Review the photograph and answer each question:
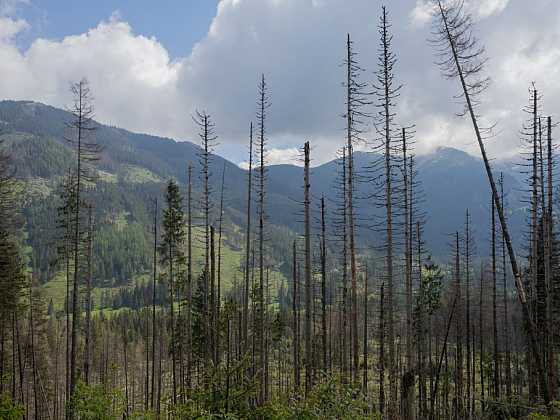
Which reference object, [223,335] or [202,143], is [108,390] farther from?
[223,335]

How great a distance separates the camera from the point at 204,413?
7.29 m

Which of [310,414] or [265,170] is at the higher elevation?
[265,170]

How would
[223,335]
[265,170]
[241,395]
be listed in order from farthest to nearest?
[223,335]
[265,170]
[241,395]

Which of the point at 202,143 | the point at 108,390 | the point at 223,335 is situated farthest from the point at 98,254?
the point at 108,390

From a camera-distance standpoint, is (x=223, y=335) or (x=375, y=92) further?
(x=223, y=335)

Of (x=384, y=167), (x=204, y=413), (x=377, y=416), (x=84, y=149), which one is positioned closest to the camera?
(x=204, y=413)

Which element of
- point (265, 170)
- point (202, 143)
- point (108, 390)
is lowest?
point (108, 390)

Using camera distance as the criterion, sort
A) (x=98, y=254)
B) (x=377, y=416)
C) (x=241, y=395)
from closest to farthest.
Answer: (x=377, y=416)
(x=241, y=395)
(x=98, y=254)

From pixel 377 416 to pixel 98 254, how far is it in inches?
7178

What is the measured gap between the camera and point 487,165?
431 inches

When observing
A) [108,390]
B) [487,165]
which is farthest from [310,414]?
[487,165]

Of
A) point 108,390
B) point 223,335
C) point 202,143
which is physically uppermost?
point 202,143

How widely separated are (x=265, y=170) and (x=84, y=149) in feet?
28.3

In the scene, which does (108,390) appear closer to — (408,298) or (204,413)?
(204,413)
